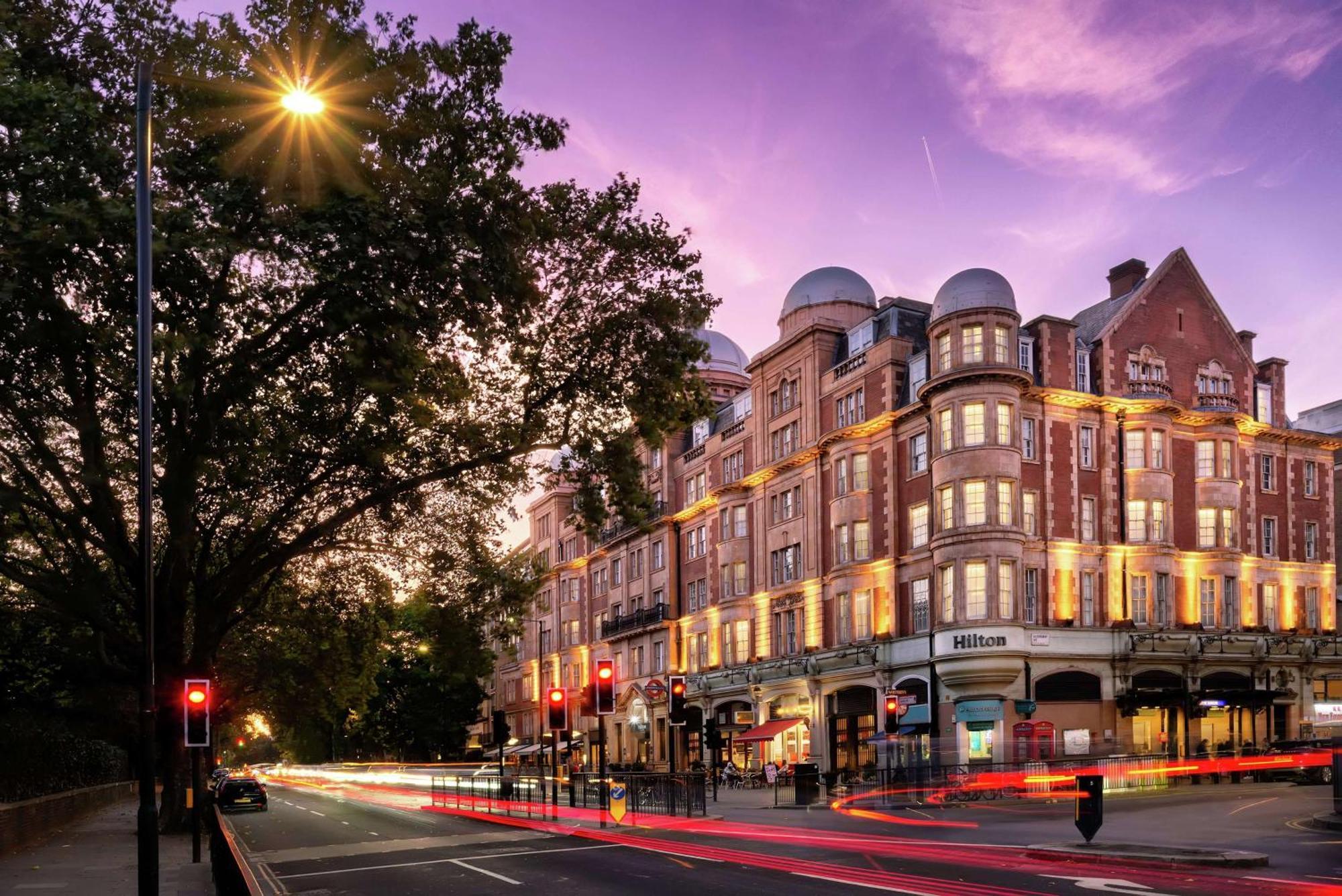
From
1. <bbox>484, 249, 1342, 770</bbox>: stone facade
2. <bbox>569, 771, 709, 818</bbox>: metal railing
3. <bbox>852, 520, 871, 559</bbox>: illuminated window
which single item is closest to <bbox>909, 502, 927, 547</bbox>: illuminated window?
<bbox>484, 249, 1342, 770</bbox>: stone facade

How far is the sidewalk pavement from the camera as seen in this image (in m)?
18.4

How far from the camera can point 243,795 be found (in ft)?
140

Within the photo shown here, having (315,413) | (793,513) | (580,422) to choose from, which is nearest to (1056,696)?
(793,513)

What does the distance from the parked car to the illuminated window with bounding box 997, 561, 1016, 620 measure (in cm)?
966

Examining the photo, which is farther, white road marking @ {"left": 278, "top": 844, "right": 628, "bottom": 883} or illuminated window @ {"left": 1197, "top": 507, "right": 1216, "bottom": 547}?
illuminated window @ {"left": 1197, "top": 507, "right": 1216, "bottom": 547}

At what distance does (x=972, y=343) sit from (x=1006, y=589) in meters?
9.00

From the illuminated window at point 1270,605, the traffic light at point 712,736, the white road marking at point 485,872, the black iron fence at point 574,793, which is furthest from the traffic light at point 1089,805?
the illuminated window at point 1270,605

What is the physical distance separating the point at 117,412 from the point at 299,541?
382 cm

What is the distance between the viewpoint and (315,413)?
19719 mm

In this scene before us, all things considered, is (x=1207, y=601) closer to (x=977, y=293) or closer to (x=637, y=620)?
(x=977, y=293)

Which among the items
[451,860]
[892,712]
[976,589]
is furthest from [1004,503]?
[451,860]

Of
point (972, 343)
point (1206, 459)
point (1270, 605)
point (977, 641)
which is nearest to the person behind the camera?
point (977, 641)

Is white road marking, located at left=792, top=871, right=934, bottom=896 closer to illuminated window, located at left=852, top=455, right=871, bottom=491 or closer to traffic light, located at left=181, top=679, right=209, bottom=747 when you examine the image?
traffic light, located at left=181, top=679, right=209, bottom=747

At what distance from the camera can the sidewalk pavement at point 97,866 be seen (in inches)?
724
